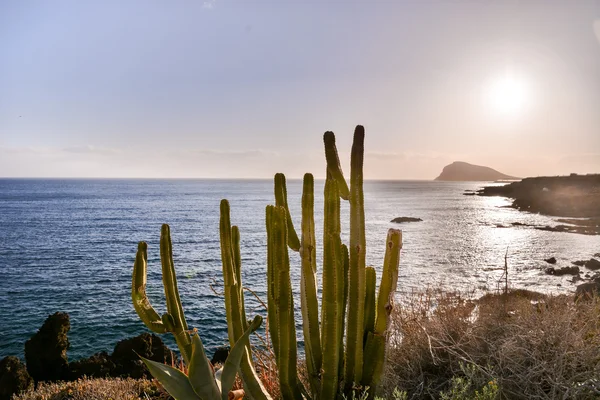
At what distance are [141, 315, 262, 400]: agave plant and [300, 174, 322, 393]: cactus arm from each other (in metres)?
0.94

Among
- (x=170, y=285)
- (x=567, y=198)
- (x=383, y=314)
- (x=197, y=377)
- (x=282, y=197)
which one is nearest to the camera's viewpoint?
(x=197, y=377)

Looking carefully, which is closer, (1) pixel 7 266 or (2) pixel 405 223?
(1) pixel 7 266

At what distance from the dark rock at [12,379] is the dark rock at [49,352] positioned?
2452 mm

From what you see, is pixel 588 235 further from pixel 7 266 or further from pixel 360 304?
pixel 7 266

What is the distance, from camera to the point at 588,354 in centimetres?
446

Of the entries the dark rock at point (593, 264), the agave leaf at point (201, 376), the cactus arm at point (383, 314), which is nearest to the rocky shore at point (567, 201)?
the dark rock at point (593, 264)

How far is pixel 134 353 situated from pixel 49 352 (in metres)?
3.07

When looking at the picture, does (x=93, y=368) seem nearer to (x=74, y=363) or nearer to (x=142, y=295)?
(x=74, y=363)

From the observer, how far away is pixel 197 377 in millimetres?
3471

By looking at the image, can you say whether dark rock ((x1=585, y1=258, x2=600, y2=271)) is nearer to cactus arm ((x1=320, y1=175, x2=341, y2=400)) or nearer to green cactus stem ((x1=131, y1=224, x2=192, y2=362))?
cactus arm ((x1=320, y1=175, x2=341, y2=400))

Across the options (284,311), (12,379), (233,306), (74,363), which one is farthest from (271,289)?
(74,363)

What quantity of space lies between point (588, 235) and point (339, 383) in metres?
48.6

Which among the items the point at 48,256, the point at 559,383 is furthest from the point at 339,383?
the point at 48,256

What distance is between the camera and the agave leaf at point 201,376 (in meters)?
3.41
